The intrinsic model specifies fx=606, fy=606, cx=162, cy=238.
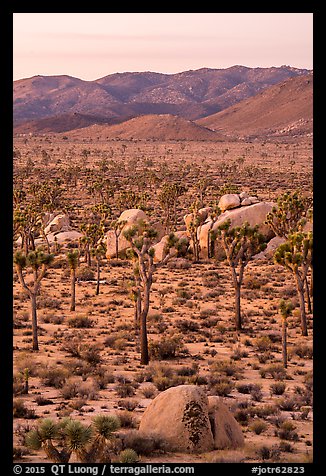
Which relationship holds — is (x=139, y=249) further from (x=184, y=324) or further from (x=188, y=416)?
(x=188, y=416)

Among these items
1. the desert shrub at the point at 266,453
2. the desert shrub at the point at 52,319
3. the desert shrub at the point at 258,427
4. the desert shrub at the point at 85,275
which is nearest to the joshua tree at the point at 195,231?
the desert shrub at the point at 85,275

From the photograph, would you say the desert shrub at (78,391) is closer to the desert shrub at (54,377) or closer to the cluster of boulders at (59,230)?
the desert shrub at (54,377)

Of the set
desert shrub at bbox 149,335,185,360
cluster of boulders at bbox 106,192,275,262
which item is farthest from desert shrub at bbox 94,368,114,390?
cluster of boulders at bbox 106,192,275,262

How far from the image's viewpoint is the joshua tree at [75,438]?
9289mm

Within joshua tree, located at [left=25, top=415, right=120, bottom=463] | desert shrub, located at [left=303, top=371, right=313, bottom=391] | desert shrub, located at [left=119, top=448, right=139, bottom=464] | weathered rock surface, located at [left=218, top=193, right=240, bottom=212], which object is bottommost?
desert shrub, located at [left=303, top=371, right=313, bottom=391]

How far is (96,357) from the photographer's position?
18.4 meters

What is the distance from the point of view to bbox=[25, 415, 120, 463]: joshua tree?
30.5 ft

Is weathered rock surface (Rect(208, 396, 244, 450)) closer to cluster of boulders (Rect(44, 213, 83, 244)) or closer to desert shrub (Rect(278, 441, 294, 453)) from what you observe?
desert shrub (Rect(278, 441, 294, 453))
